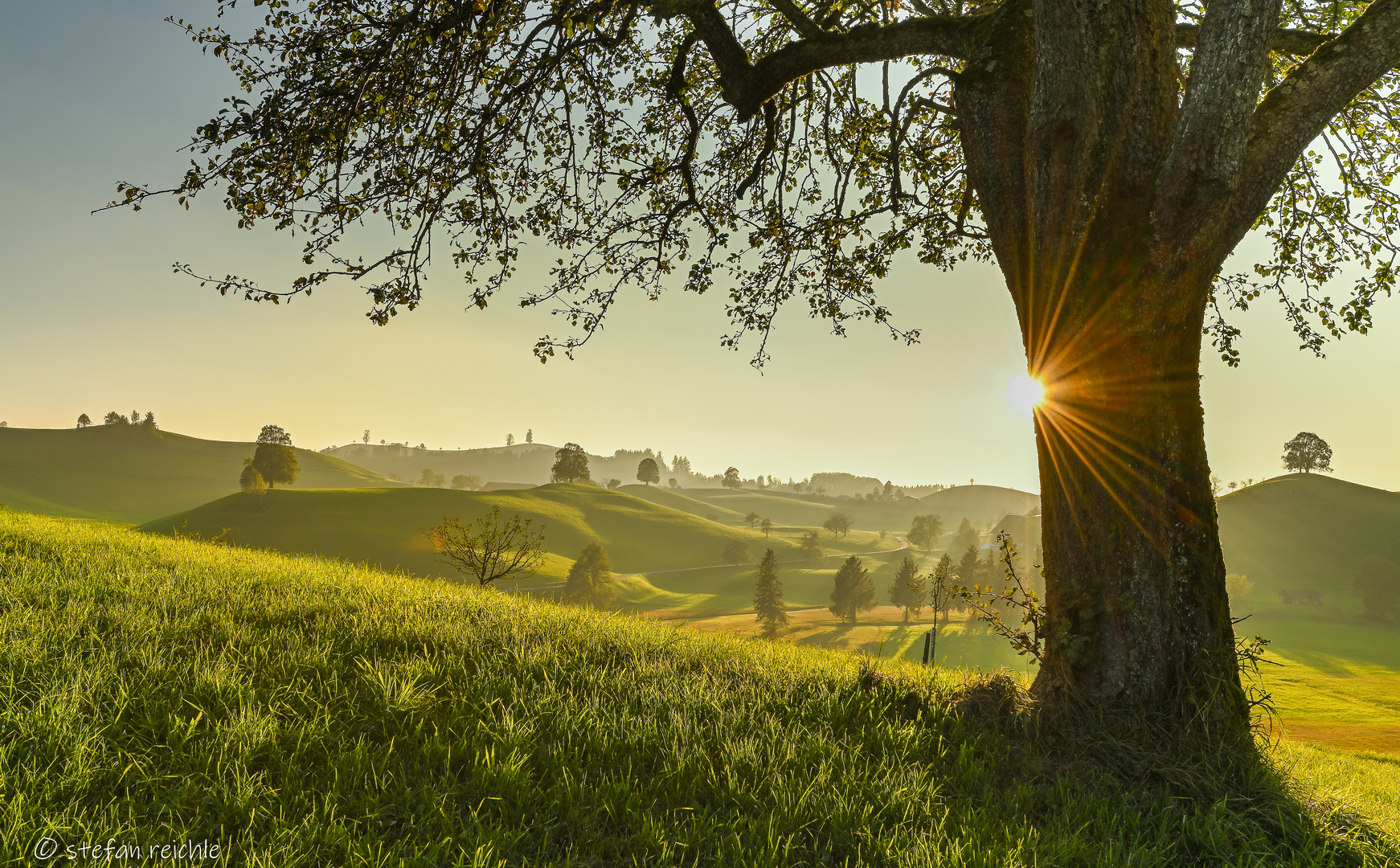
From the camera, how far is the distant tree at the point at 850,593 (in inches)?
3051

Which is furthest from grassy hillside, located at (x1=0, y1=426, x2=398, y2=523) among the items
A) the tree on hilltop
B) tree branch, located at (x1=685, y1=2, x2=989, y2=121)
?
tree branch, located at (x1=685, y1=2, x2=989, y2=121)

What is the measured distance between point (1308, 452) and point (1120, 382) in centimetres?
17597

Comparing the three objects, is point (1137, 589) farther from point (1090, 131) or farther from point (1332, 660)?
point (1332, 660)

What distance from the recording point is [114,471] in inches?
5256

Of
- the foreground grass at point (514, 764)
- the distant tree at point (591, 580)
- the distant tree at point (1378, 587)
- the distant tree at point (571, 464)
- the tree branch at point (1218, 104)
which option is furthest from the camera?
the distant tree at point (571, 464)

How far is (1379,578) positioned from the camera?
8925 centimetres

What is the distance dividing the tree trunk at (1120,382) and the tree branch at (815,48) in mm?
1086

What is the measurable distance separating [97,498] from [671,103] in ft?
524

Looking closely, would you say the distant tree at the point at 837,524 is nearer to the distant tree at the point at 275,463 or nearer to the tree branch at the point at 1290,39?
the distant tree at the point at 275,463

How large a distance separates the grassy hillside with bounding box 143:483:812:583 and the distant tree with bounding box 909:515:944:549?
36.7 meters

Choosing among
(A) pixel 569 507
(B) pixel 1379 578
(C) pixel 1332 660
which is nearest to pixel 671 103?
(C) pixel 1332 660

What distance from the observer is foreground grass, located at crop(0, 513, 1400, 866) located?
9.48 feet

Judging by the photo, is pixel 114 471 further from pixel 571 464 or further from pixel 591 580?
pixel 591 580

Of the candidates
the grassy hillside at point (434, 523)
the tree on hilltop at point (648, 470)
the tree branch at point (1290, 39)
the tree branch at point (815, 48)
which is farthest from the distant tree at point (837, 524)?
the tree branch at point (815, 48)
